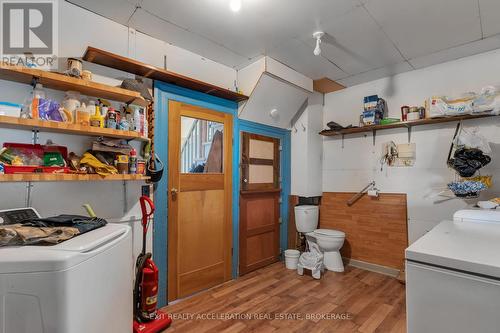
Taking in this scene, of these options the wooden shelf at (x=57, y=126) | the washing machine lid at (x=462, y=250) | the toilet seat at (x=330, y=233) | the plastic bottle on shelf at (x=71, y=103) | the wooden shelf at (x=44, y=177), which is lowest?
the toilet seat at (x=330, y=233)

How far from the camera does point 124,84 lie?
190 cm

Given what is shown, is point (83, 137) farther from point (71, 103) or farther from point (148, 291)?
point (148, 291)

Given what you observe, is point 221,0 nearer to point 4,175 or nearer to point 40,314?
point 4,175

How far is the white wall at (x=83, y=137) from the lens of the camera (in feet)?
5.09

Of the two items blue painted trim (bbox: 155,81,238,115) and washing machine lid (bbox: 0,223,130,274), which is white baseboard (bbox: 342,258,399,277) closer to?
blue painted trim (bbox: 155,81,238,115)

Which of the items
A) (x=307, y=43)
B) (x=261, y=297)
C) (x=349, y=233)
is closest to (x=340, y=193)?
(x=349, y=233)

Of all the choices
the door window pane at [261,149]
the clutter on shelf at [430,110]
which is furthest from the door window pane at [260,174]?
the clutter on shelf at [430,110]

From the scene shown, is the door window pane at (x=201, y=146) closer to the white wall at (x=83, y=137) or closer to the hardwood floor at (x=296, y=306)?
the white wall at (x=83, y=137)

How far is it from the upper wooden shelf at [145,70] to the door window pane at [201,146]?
1.03 ft

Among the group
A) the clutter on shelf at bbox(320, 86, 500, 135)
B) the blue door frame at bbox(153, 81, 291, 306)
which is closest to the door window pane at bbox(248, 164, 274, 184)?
the blue door frame at bbox(153, 81, 291, 306)

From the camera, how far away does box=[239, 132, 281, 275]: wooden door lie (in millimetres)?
2922

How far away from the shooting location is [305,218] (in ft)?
10.6

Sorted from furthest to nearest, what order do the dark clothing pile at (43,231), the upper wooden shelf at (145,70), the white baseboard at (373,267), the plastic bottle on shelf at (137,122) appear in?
the white baseboard at (373,267) → the plastic bottle on shelf at (137,122) → the upper wooden shelf at (145,70) → the dark clothing pile at (43,231)

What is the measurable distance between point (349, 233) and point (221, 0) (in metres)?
2.97
